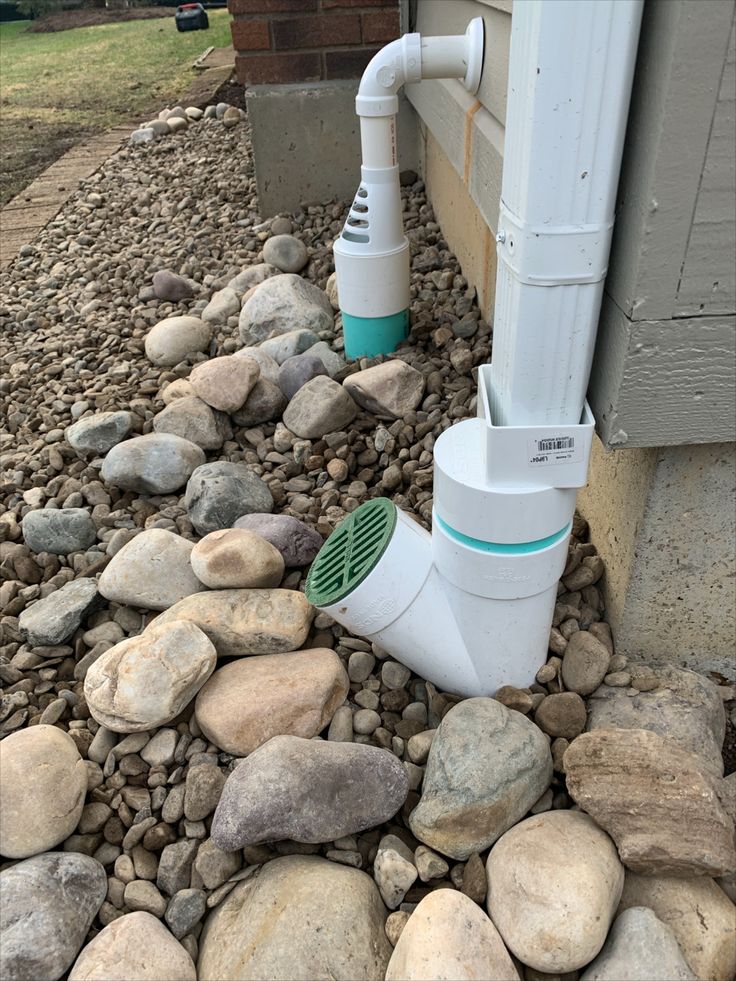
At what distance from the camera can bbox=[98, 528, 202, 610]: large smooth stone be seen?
1.70 m

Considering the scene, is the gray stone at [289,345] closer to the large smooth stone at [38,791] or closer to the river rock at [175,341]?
the river rock at [175,341]

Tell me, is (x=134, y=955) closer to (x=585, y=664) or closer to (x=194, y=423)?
(x=585, y=664)

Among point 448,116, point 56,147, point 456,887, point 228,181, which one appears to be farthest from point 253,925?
point 56,147

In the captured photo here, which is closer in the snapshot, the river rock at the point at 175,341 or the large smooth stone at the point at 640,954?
the large smooth stone at the point at 640,954

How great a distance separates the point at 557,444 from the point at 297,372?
4.39ft

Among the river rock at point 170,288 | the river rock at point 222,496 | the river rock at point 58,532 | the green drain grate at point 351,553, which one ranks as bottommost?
the river rock at point 170,288

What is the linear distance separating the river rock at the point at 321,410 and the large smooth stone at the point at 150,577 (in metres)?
0.64

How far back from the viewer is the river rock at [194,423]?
7.52 ft

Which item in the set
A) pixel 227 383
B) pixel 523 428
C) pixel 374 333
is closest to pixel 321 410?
pixel 227 383

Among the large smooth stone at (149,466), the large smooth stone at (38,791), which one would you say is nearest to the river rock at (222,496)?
the large smooth stone at (149,466)

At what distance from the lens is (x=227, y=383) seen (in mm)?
2336

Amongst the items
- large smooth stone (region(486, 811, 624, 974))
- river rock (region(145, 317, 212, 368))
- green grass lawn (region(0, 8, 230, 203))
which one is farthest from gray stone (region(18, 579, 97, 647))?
green grass lawn (region(0, 8, 230, 203))

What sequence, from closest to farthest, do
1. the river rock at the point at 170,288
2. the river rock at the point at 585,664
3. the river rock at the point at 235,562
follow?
the river rock at the point at 585,664
the river rock at the point at 235,562
the river rock at the point at 170,288

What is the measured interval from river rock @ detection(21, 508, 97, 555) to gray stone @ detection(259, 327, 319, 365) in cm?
91
